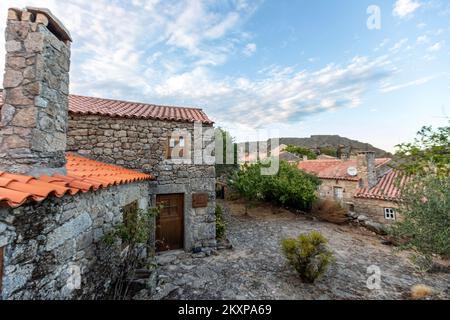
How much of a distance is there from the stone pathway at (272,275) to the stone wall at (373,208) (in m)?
3.46

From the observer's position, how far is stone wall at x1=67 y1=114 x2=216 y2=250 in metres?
5.82

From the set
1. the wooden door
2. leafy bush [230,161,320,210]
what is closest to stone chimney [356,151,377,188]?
leafy bush [230,161,320,210]

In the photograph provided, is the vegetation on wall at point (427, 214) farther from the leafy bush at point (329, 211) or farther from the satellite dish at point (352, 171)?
the satellite dish at point (352, 171)

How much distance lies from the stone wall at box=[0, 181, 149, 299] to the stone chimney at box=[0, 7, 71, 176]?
67cm

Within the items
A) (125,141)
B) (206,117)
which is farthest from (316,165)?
(125,141)

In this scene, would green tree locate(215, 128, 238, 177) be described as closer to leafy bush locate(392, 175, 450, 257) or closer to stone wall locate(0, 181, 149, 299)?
leafy bush locate(392, 175, 450, 257)

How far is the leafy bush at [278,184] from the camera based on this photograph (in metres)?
11.6

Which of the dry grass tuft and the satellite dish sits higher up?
the satellite dish

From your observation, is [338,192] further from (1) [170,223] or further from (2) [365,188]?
(1) [170,223]

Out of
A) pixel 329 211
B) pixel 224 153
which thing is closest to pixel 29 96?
pixel 224 153

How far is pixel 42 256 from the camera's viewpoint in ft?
7.09

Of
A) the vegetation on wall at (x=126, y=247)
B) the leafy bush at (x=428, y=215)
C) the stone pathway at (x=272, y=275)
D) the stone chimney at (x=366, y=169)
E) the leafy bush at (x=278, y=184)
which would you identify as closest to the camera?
the vegetation on wall at (x=126, y=247)

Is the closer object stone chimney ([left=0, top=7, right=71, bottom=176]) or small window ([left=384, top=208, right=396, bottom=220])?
stone chimney ([left=0, top=7, right=71, bottom=176])

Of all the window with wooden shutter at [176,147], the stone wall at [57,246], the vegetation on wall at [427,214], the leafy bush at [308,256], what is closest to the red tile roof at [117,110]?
the window with wooden shutter at [176,147]
